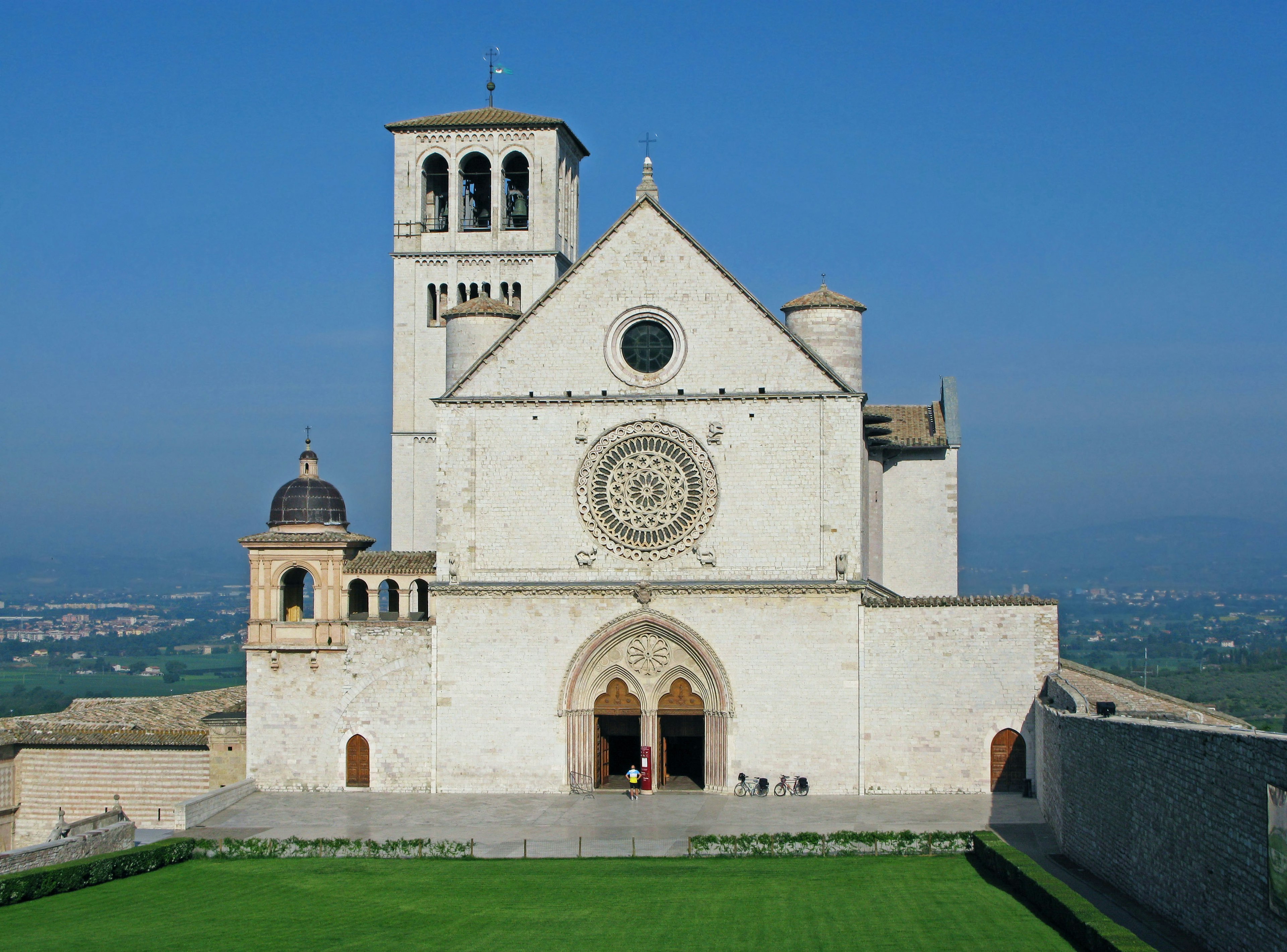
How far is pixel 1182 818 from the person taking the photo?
76.7ft

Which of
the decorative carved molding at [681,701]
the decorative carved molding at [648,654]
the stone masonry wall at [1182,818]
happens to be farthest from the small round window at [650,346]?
the stone masonry wall at [1182,818]

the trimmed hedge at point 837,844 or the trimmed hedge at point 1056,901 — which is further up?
the trimmed hedge at point 1056,901

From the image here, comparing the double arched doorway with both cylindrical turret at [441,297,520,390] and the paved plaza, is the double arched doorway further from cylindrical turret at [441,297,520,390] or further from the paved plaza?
cylindrical turret at [441,297,520,390]

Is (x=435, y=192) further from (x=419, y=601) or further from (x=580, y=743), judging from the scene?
(x=580, y=743)

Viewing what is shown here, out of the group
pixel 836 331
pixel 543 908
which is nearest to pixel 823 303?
pixel 836 331

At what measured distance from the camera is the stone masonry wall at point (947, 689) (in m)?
38.5

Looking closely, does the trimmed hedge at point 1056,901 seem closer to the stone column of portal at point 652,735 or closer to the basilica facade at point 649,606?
the basilica facade at point 649,606

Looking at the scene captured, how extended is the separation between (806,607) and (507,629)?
7.62 metres

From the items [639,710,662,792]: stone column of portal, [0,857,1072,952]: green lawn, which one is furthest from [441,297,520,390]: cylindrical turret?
[0,857,1072,952]: green lawn

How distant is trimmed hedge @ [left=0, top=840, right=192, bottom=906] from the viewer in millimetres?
29828

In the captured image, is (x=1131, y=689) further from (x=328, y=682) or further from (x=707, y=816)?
(x=328, y=682)

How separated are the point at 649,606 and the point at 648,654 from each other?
1333 millimetres

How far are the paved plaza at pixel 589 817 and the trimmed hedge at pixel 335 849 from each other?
2.87 ft

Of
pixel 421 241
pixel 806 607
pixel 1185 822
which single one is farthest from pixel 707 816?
pixel 421 241
